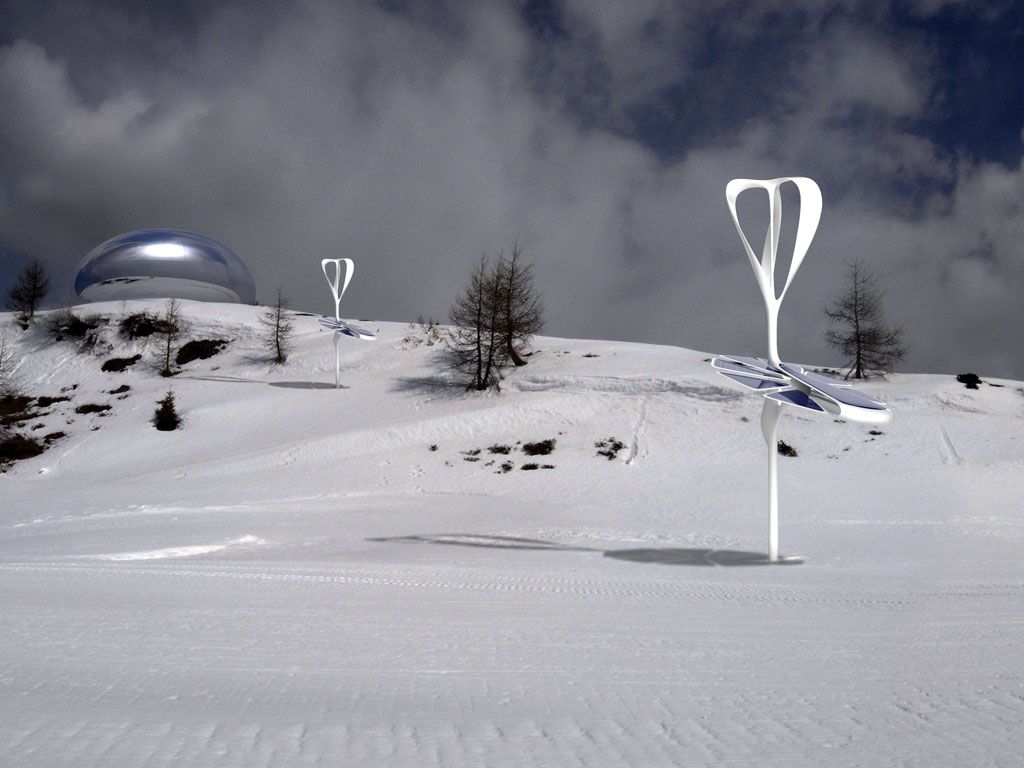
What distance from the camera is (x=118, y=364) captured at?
38156 millimetres

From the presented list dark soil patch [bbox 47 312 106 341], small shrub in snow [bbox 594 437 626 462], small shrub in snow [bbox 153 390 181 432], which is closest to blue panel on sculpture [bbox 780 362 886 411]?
small shrub in snow [bbox 594 437 626 462]

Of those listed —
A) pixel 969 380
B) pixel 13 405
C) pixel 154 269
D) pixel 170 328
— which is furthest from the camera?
pixel 154 269

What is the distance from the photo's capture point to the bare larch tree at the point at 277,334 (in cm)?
3867

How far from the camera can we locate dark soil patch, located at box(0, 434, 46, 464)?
26.9m

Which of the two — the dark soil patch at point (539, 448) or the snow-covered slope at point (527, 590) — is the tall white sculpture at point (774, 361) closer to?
the snow-covered slope at point (527, 590)

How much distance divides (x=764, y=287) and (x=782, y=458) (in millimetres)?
11829

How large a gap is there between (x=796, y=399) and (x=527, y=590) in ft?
18.6

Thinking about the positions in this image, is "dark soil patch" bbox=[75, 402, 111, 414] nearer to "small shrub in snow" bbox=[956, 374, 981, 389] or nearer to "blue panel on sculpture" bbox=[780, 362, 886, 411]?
"blue panel on sculpture" bbox=[780, 362, 886, 411]

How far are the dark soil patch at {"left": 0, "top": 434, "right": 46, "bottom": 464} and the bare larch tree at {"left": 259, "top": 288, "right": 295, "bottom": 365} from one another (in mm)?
12399

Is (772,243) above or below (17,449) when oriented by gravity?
above

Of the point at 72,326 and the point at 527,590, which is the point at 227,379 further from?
the point at 527,590

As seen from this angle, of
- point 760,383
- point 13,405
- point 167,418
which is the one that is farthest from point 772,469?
point 13,405

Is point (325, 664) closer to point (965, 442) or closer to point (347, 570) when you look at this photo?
point (347, 570)

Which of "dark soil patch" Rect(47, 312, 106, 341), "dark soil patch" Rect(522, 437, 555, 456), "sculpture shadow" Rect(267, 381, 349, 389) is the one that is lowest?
"dark soil patch" Rect(522, 437, 555, 456)
